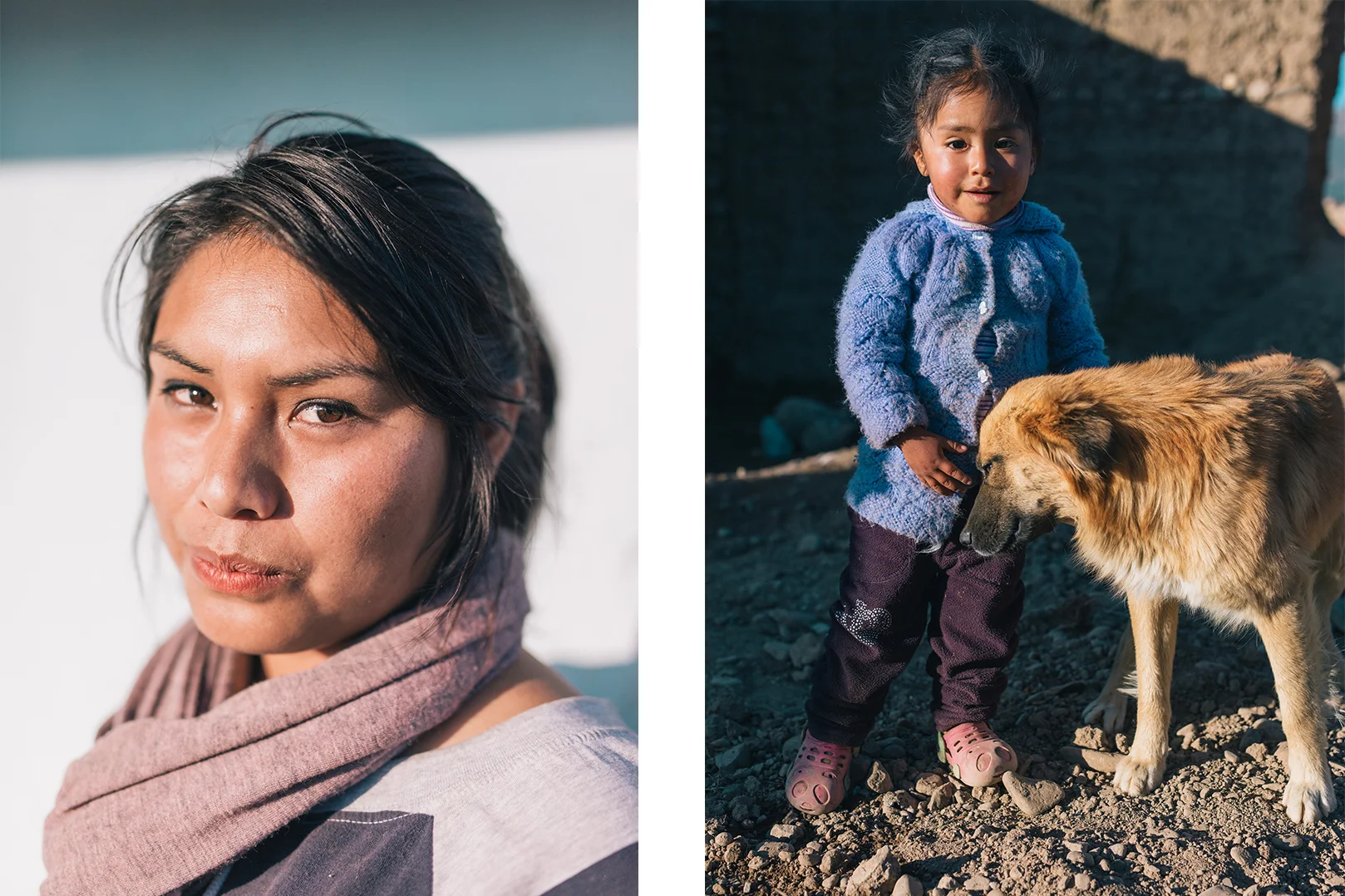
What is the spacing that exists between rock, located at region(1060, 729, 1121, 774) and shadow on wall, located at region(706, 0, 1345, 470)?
278 cm

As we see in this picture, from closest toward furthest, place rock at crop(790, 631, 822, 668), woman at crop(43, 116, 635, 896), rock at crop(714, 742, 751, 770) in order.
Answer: woman at crop(43, 116, 635, 896)
rock at crop(714, 742, 751, 770)
rock at crop(790, 631, 822, 668)

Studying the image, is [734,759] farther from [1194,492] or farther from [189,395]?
[189,395]

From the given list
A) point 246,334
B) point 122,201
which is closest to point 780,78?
point 122,201

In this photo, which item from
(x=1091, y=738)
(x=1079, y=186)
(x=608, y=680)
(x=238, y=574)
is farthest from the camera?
(x=1079, y=186)

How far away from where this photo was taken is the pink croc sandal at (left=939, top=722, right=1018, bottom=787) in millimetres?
2756

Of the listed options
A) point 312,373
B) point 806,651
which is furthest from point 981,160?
point 806,651

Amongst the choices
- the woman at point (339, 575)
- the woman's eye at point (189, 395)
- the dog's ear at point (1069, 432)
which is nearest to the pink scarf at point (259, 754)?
the woman at point (339, 575)

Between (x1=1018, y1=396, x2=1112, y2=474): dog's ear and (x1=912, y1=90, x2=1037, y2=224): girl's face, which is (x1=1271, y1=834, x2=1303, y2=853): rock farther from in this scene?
(x1=912, y1=90, x2=1037, y2=224): girl's face

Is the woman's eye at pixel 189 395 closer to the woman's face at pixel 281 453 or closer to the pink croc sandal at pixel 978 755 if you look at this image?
the woman's face at pixel 281 453

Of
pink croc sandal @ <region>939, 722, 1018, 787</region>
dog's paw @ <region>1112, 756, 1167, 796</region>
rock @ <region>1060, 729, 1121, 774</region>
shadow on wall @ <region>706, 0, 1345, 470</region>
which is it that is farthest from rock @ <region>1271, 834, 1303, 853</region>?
shadow on wall @ <region>706, 0, 1345, 470</region>

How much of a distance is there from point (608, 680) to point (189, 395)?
5.02 feet

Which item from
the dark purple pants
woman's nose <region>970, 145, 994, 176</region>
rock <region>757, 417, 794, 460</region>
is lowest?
rock <region>757, 417, 794, 460</region>

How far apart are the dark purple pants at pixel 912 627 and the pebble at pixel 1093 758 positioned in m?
0.32

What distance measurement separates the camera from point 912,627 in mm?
2752
